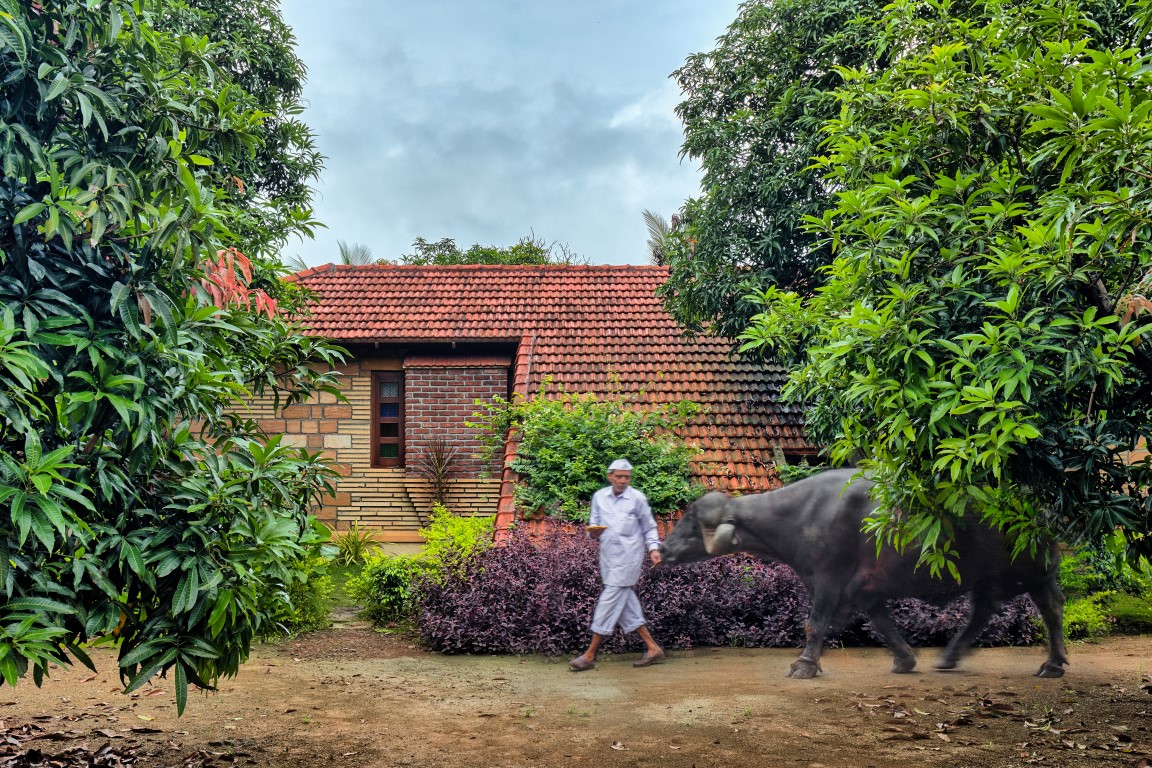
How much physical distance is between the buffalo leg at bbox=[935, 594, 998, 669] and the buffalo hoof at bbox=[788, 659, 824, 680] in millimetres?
1286

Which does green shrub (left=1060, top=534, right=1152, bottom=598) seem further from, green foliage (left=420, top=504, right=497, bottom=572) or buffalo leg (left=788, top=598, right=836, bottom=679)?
green foliage (left=420, top=504, right=497, bottom=572)

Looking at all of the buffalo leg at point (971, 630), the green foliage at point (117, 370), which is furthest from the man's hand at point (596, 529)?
the green foliage at point (117, 370)

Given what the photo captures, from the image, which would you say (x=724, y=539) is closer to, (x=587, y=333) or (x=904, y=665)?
(x=904, y=665)

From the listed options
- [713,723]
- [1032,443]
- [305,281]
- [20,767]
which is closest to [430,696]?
[713,723]

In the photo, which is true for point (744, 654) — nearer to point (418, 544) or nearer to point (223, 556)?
point (223, 556)

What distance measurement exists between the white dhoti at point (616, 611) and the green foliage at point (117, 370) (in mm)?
4126

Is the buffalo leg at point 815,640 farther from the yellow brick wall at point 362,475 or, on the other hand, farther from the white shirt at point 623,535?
the yellow brick wall at point 362,475

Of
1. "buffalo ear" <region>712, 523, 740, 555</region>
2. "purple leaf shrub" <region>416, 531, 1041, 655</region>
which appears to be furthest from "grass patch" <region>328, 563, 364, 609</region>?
"buffalo ear" <region>712, 523, 740, 555</region>

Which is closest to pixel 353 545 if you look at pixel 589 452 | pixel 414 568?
pixel 414 568

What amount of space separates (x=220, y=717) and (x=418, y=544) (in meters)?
8.86

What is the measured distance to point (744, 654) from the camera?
8844mm

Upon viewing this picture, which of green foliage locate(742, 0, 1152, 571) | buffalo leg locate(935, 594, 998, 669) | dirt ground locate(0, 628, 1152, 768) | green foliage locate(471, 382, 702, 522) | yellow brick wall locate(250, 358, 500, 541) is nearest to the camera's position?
green foliage locate(742, 0, 1152, 571)

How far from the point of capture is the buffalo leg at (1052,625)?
25.5 ft

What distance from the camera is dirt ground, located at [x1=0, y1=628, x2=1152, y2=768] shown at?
560cm
